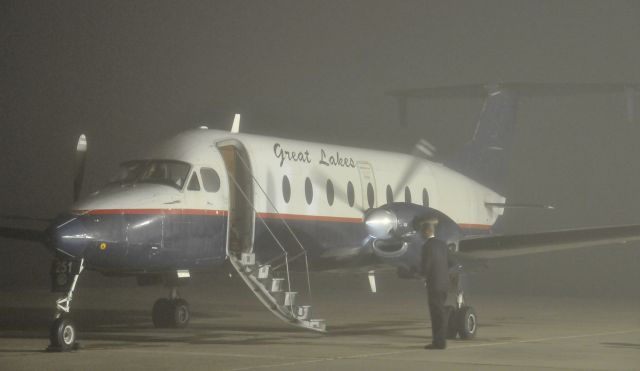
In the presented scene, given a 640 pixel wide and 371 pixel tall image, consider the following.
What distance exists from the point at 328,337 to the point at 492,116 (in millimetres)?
8876

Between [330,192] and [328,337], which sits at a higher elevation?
[330,192]

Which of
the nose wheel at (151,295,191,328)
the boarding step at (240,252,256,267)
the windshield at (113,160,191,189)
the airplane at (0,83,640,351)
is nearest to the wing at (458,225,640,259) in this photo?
the airplane at (0,83,640,351)

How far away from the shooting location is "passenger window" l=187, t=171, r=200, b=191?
17516 millimetres

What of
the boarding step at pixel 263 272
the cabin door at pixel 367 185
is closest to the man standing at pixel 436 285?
the boarding step at pixel 263 272

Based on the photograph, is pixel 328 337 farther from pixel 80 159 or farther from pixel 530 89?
pixel 530 89

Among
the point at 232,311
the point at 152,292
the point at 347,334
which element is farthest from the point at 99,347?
the point at 152,292

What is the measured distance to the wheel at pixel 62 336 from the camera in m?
14.8

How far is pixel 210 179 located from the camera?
1795 cm

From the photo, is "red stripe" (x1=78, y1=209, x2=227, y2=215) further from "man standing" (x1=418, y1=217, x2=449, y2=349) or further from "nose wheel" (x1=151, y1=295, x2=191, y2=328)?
"man standing" (x1=418, y1=217, x2=449, y2=349)

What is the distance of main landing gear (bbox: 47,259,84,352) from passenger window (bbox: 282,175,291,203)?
4.90 m

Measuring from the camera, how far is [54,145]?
142 ft

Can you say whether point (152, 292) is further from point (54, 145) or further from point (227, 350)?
point (227, 350)

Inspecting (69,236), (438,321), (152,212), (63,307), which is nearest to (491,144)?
(438,321)

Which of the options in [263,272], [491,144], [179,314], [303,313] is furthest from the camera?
[491,144]
